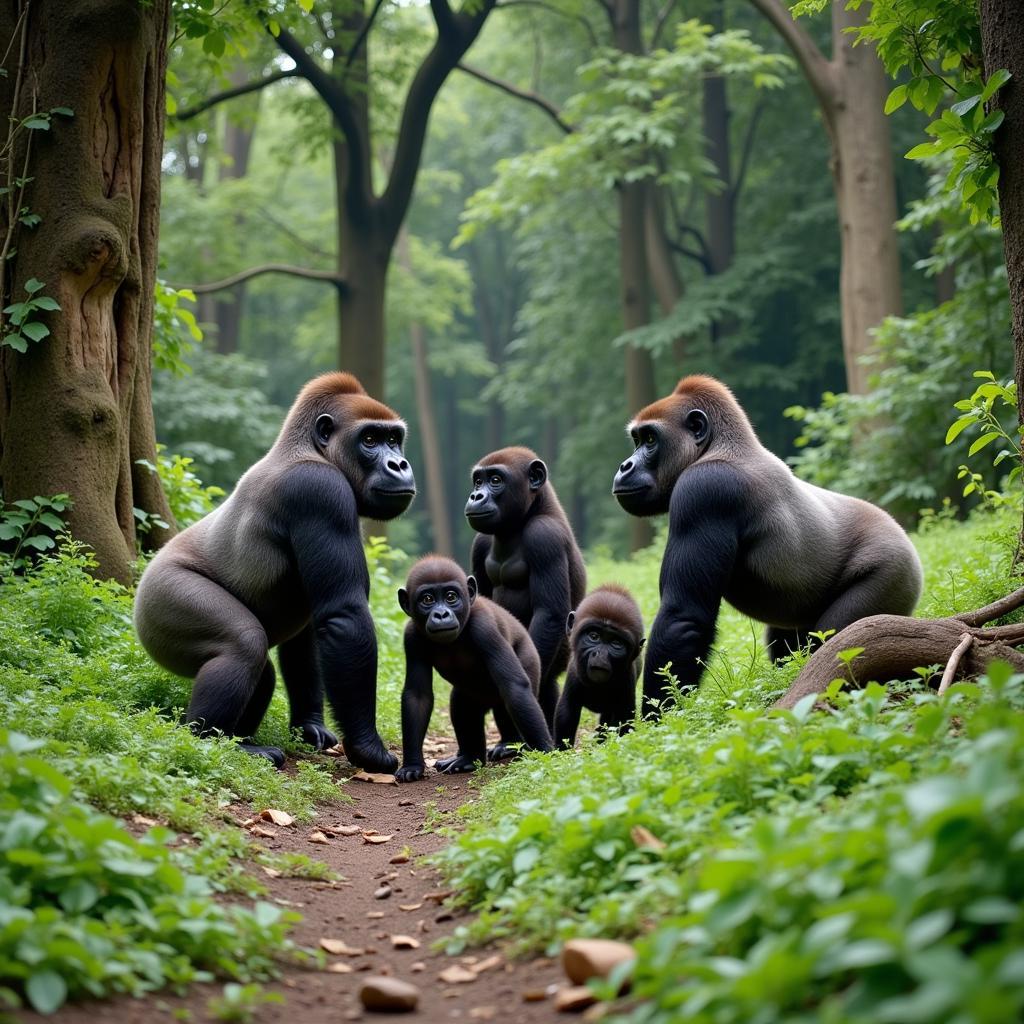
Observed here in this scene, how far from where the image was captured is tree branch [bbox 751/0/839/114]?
45.2 ft

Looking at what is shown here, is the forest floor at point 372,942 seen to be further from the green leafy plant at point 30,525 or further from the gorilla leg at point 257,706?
the green leafy plant at point 30,525

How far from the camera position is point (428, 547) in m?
39.4

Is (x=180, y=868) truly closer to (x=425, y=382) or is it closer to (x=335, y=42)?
(x=335, y=42)

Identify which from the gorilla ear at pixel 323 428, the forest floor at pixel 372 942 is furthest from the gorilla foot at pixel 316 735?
the gorilla ear at pixel 323 428

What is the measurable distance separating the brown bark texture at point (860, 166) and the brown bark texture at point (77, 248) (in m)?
9.44

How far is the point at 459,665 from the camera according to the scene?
604 cm

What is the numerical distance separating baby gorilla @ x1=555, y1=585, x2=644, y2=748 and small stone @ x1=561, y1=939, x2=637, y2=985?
114 inches

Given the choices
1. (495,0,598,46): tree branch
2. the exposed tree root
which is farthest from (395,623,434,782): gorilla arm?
(495,0,598,46): tree branch

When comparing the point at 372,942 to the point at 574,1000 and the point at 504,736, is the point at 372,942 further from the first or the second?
the point at 504,736

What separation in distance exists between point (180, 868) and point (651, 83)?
14449 mm

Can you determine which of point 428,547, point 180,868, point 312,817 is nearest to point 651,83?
point 312,817

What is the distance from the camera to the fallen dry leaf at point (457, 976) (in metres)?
2.90

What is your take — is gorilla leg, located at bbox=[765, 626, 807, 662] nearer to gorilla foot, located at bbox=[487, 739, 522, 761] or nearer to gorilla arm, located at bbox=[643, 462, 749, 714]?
gorilla arm, located at bbox=[643, 462, 749, 714]

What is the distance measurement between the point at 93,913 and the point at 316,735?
147 inches
